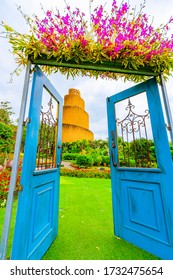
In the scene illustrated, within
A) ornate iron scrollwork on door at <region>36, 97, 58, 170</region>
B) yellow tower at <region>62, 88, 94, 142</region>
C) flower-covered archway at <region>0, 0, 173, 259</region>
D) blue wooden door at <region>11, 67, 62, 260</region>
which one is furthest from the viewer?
yellow tower at <region>62, 88, 94, 142</region>

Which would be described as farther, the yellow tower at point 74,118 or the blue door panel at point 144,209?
the yellow tower at point 74,118

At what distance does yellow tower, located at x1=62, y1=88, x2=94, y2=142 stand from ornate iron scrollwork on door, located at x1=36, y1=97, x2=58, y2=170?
66.4 ft

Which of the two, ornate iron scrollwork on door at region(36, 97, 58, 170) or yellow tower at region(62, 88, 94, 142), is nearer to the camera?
ornate iron scrollwork on door at region(36, 97, 58, 170)

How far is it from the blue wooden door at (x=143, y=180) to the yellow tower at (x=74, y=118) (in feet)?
67.0

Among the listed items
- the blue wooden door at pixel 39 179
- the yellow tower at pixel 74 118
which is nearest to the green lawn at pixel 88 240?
the blue wooden door at pixel 39 179

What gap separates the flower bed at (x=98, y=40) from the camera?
1.34 m

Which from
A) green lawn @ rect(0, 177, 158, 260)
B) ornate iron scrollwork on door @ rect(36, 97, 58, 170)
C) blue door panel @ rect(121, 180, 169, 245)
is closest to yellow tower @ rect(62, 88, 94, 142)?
green lawn @ rect(0, 177, 158, 260)

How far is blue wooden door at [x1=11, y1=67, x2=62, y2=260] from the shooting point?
115cm

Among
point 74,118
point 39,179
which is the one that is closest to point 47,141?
point 39,179

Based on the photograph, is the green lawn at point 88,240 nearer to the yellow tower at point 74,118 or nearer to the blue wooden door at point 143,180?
the blue wooden door at point 143,180

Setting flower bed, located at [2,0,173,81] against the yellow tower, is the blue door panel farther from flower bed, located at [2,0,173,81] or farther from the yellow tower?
the yellow tower

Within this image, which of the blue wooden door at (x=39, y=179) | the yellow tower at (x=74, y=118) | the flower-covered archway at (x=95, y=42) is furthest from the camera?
the yellow tower at (x=74, y=118)

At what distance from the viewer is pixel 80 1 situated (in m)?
1.50

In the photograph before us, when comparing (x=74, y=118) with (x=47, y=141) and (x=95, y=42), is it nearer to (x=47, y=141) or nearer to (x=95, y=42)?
(x=47, y=141)
